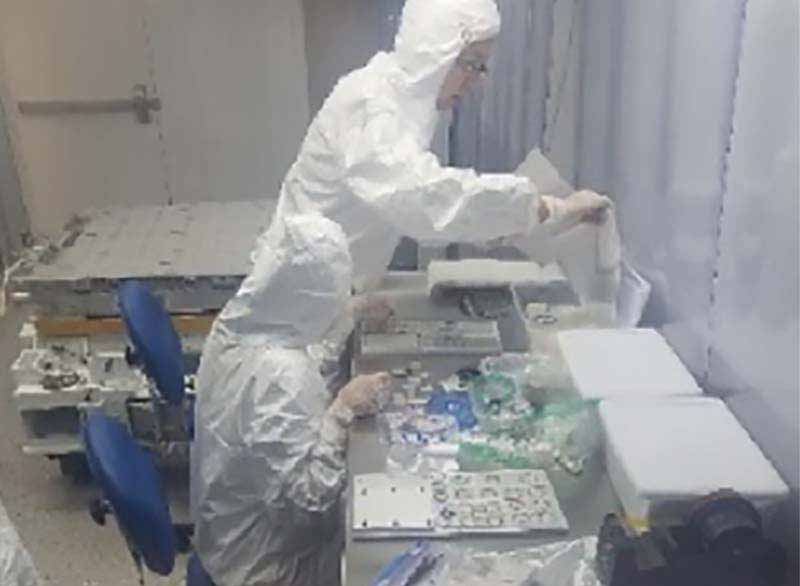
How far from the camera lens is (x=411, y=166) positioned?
68.8 inches

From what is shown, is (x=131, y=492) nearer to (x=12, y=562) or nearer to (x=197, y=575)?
(x=12, y=562)

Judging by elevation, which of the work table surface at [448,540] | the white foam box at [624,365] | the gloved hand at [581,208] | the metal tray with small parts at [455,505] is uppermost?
the gloved hand at [581,208]

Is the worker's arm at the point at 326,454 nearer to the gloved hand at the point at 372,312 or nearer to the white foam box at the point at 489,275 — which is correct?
the gloved hand at the point at 372,312

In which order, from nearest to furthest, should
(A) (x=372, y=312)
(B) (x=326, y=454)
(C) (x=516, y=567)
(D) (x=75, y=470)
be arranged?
1. (C) (x=516, y=567)
2. (B) (x=326, y=454)
3. (A) (x=372, y=312)
4. (D) (x=75, y=470)

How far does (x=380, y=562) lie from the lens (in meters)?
1.11

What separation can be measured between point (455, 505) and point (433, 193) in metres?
0.73

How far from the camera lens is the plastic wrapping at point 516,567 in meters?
1.05

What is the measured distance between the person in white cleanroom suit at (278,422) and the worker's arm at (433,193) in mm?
291

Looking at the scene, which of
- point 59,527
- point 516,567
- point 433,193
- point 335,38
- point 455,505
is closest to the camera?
point 516,567

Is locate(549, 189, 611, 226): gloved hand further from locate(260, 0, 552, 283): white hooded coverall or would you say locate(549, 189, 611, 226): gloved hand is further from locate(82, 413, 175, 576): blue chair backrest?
locate(82, 413, 175, 576): blue chair backrest

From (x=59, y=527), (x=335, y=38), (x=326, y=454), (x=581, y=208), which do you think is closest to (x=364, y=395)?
(x=326, y=454)

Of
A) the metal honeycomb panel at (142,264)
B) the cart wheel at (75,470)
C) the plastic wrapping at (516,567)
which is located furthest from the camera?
the cart wheel at (75,470)

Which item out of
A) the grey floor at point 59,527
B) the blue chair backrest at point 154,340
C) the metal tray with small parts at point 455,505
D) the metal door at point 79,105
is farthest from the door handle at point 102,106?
the metal tray with small parts at point 455,505

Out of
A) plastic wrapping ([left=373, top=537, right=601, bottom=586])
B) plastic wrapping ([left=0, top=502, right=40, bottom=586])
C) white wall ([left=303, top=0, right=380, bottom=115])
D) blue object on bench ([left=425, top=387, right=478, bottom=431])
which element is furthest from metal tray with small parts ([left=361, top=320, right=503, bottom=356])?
white wall ([left=303, top=0, right=380, bottom=115])
